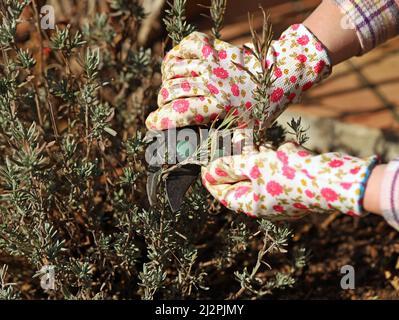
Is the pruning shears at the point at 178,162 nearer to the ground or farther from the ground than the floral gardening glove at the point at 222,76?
nearer to the ground

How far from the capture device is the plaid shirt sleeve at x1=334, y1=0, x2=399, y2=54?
1.75 metres

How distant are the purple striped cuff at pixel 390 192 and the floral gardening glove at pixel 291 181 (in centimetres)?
4

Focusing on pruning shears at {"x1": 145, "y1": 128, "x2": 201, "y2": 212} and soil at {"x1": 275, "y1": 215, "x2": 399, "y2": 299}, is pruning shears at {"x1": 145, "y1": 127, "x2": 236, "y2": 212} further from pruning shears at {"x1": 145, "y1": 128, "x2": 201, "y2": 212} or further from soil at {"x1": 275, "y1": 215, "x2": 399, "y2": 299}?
soil at {"x1": 275, "y1": 215, "x2": 399, "y2": 299}

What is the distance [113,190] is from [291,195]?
68 cm

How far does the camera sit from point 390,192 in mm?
1367

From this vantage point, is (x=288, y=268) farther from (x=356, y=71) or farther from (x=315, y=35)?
(x=356, y=71)

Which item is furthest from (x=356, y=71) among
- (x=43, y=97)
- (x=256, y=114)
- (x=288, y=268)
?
(x=256, y=114)

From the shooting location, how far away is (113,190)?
1998 millimetres

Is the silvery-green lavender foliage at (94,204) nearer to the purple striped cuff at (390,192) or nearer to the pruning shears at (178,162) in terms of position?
the pruning shears at (178,162)

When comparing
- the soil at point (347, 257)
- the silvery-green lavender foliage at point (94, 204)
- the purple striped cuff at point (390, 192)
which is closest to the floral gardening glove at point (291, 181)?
the purple striped cuff at point (390, 192)

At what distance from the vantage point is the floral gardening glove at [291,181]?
1396mm

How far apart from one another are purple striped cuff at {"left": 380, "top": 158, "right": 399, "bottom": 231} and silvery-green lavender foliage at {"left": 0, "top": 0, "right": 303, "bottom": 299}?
1.32 ft

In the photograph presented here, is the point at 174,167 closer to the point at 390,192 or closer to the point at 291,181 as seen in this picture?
the point at 291,181

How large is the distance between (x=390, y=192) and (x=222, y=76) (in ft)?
1.49
